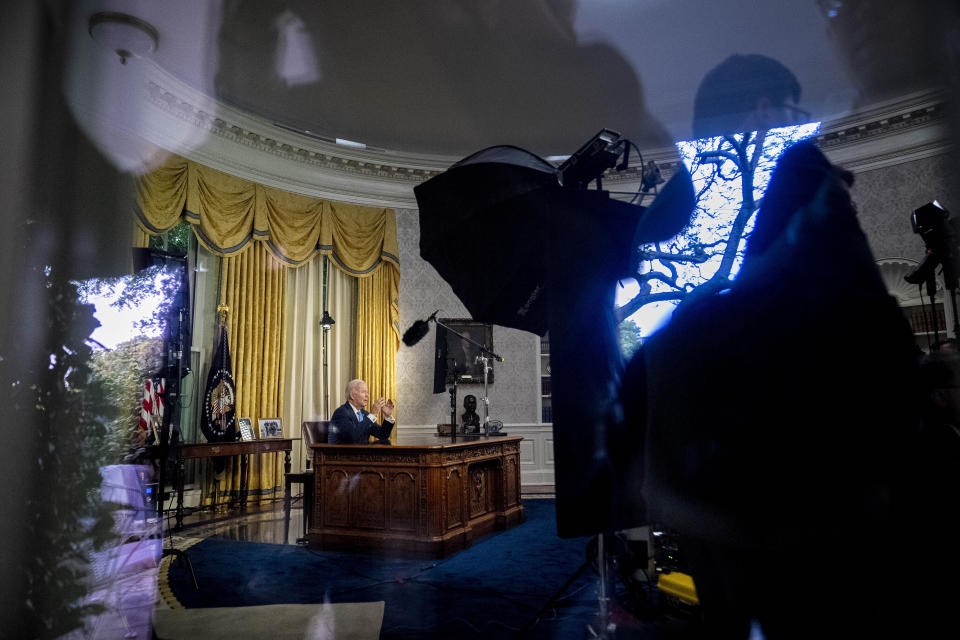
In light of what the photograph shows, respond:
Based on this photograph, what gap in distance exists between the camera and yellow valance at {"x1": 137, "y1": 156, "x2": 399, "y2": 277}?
4992mm

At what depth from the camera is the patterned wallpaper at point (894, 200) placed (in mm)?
677

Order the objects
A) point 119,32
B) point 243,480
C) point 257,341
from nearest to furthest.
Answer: point 119,32, point 243,480, point 257,341

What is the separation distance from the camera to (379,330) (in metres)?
6.89

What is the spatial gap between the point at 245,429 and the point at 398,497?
106 inches

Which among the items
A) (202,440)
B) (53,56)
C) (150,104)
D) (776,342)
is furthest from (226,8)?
Answer: (776,342)

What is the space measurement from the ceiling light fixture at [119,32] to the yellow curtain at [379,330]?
3.79m

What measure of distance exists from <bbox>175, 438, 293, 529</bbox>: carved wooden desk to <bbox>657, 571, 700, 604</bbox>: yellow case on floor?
13.0 feet

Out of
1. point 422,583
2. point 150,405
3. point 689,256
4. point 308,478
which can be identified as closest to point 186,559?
point 422,583

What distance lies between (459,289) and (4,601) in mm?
1126

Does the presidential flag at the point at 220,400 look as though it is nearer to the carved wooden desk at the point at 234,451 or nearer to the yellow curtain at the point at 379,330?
the carved wooden desk at the point at 234,451

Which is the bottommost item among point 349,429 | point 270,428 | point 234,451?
point 234,451

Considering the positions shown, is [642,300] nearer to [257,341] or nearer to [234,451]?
[234,451]

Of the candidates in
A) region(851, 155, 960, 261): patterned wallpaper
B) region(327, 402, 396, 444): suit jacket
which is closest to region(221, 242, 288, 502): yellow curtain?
region(327, 402, 396, 444): suit jacket

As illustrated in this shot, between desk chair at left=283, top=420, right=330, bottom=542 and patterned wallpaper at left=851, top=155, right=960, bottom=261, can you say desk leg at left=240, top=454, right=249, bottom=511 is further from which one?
patterned wallpaper at left=851, top=155, right=960, bottom=261
